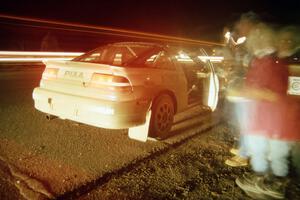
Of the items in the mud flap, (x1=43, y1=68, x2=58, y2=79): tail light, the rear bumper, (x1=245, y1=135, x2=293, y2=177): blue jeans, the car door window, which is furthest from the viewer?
the car door window

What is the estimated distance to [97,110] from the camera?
4543 mm

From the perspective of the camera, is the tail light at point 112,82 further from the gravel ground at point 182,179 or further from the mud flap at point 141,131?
the gravel ground at point 182,179

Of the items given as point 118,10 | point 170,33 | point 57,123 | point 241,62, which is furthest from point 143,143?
point 118,10

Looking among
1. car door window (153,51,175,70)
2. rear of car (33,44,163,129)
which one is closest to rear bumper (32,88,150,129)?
rear of car (33,44,163,129)

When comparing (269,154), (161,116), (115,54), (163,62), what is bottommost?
(269,154)

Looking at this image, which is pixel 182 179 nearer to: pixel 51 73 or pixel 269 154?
pixel 269 154

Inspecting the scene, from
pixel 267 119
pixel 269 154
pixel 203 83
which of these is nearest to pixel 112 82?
pixel 267 119

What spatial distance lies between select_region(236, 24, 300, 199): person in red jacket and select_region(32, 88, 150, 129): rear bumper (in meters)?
1.57

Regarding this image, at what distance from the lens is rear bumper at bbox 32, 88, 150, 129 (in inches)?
178

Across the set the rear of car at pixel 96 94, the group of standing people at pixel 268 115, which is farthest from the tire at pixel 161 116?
the group of standing people at pixel 268 115

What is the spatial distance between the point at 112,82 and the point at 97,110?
45cm

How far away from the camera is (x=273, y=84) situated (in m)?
3.95

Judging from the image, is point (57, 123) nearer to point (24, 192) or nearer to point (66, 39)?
point (24, 192)

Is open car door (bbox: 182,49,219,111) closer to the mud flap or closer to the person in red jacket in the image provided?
the mud flap
